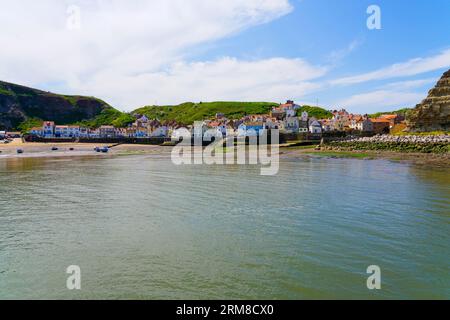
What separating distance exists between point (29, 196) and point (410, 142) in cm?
5741

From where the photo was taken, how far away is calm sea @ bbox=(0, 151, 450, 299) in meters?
9.54

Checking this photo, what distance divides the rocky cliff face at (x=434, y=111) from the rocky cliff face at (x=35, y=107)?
Answer: 15524cm

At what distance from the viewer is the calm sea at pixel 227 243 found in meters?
9.54

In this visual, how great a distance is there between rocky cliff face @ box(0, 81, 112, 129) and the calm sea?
528 feet

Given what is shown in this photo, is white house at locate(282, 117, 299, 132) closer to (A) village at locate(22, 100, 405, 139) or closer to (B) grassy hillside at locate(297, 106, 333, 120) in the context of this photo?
(A) village at locate(22, 100, 405, 139)

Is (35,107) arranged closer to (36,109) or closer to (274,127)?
(36,109)

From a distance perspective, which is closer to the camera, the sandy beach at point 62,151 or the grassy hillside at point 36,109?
the sandy beach at point 62,151

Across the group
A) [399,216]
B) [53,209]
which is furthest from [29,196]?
[399,216]

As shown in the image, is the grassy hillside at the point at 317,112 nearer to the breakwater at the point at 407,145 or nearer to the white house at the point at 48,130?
the breakwater at the point at 407,145

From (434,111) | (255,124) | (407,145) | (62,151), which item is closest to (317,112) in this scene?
(255,124)

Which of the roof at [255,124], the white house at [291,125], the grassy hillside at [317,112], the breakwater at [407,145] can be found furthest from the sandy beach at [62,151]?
the grassy hillside at [317,112]

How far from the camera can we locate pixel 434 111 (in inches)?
2857

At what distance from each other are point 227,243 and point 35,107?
191574 millimetres

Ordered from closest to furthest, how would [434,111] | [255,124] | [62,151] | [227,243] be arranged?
1. [227,243]
2. [434,111]
3. [62,151]
4. [255,124]
